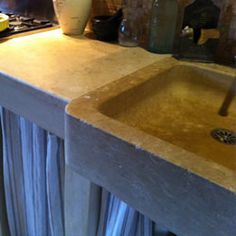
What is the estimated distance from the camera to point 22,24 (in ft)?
3.76

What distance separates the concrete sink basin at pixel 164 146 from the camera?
42 cm

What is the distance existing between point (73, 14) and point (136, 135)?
66 cm

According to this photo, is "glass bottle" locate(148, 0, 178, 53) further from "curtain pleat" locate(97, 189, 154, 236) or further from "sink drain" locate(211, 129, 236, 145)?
"curtain pleat" locate(97, 189, 154, 236)

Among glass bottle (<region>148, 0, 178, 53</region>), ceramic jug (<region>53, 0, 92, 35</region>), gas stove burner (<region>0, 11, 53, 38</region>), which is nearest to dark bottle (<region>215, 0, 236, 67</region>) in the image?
glass bottle (<region>148, 0, 178, 53</region>)

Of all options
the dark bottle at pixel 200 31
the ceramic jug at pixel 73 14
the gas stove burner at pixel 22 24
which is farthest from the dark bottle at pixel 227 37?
the gas stove burner at pixel 22 24

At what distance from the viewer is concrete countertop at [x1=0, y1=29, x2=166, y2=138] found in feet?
2.20

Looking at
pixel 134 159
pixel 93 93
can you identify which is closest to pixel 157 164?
pixel 134 159

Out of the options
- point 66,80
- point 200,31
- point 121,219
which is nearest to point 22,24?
point 66,80

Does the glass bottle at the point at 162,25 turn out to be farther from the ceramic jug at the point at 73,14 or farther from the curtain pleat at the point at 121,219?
the curtain pleat at the point at 121,219

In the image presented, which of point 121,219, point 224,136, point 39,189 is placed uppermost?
point 224,136

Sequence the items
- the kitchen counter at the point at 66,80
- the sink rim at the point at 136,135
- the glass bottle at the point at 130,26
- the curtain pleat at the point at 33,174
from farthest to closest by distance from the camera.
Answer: the glass bottle at the point at 130,26 < the curtain pleat at the point at 33,174 < the kitchen counter at the point at 66,80 < the sink rim at the point at 136,135

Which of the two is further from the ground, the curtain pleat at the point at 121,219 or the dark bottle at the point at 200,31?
the dark bottle at the point at 200,31

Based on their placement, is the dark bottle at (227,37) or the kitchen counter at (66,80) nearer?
the kitchen counter at (66,80)

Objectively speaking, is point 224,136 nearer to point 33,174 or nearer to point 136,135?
point 136,135
